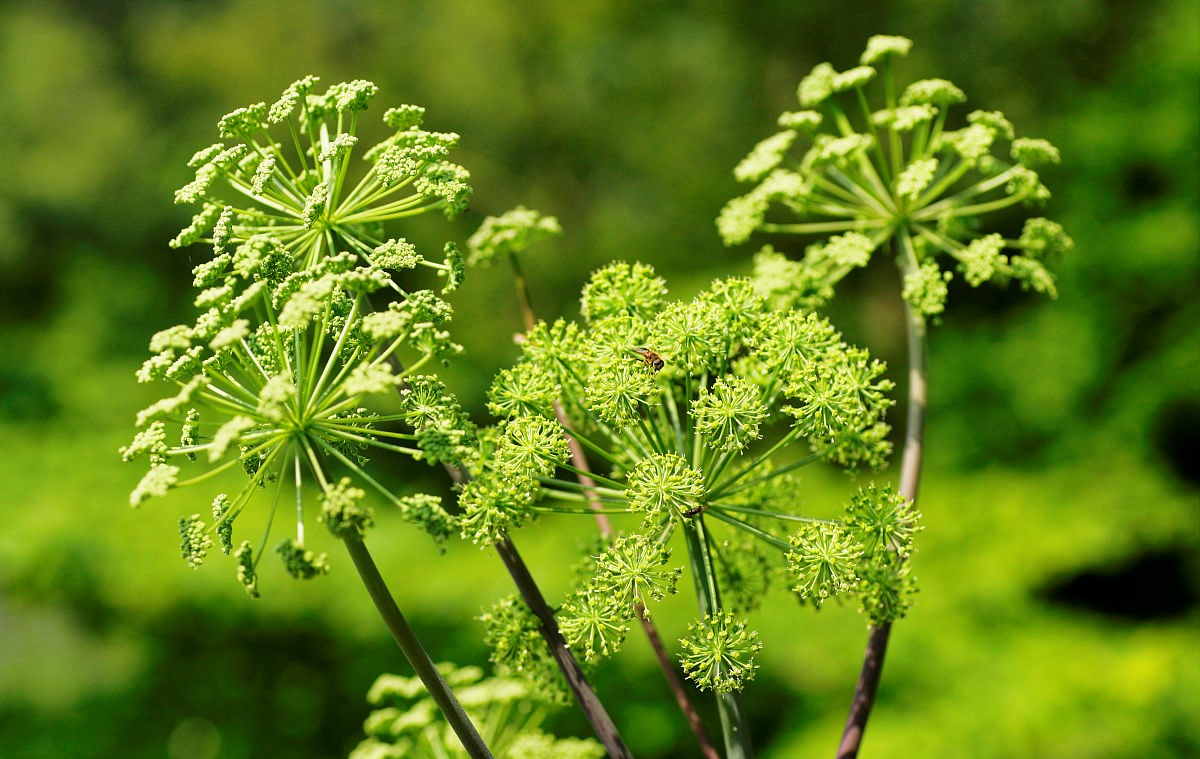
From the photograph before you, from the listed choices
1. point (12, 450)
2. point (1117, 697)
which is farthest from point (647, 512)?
point (12, 450)

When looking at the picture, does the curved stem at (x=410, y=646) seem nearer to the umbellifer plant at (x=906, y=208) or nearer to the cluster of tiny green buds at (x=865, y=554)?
the cluster of tiny green buds at (x=865, y=554)

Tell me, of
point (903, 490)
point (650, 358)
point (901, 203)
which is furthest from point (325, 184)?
point (901, 203)

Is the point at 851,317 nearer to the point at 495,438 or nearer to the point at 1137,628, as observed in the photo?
the point at 1137,628

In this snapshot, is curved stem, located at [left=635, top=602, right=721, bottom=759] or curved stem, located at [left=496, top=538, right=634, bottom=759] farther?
curved stem, located at [left=635, top=602, right=721, bottom=759]

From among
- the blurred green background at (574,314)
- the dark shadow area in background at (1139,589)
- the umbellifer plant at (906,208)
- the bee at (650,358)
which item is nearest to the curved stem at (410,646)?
the bee at (650,358)

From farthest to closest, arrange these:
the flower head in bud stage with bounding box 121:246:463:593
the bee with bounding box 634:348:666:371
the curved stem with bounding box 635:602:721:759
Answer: the curved stem with bounding box 635:602:721:759 → the bee with bounding box 634:348:666:371 → the flower head in bud stage with bounding box 121:246:463:593

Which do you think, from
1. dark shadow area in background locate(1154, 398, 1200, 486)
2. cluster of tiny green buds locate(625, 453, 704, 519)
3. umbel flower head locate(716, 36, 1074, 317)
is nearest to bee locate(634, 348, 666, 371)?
cluster of tiny green buds locate(625, 453, 704, 519)

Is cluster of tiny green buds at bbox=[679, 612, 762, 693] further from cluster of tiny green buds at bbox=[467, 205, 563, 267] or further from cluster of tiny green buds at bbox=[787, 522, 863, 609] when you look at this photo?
cluster of tiny green buds at bbox=[467, 205, 563, 267]
